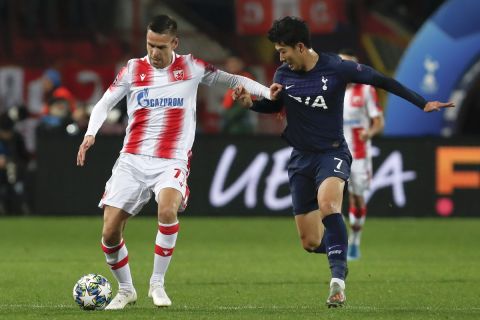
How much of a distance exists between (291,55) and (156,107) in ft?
3.43

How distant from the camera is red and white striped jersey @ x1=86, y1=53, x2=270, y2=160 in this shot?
9.52 meters

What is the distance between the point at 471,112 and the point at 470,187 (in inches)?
267

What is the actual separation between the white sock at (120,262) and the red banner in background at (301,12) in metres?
13.6

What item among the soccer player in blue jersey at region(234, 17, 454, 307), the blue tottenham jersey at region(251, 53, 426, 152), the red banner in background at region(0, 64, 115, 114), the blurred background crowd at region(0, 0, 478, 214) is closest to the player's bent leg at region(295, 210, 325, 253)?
the soccer player in blue jersey at region(234, 17, 454, 307)

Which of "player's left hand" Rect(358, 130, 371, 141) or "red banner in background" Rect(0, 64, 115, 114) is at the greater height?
"player's left hand" Rect(358, 130, 371, 141)

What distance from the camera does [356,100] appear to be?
568 inches

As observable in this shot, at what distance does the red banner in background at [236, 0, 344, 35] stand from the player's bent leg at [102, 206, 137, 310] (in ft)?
44.6

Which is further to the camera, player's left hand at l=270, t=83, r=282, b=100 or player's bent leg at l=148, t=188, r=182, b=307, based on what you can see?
player's left hand at l=270, t=83, r=282, b=100

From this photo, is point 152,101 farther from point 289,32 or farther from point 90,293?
point 90,293

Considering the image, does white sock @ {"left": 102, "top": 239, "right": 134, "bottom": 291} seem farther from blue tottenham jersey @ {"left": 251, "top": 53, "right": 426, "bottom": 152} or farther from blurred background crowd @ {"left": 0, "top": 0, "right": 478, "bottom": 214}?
blurred background crowd @ {"left": 0, "top": 0, "right": 478, "bottom": 214}

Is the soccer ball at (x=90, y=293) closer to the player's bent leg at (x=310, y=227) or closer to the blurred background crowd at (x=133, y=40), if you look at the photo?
the player's bent leg at (x=310, y=227)

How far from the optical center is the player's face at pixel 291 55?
9516 millimetres

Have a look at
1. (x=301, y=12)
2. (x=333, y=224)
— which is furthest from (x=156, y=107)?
(x=301, y=12)

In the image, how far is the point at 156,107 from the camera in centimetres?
953
